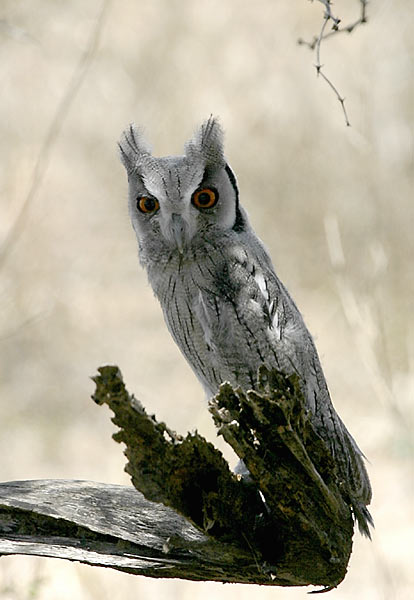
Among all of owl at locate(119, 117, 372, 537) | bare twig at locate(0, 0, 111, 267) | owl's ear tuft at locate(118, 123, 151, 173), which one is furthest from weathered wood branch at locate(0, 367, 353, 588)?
bare twig at locate(0, 0, 111, 267)

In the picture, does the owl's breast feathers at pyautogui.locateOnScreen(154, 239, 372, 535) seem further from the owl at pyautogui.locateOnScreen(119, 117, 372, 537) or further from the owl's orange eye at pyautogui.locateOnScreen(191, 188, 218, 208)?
the owl's orange eye at pyautogui.locateOnScreen(191, 188, 218, 208)

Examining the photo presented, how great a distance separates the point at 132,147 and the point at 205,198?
0.31 m

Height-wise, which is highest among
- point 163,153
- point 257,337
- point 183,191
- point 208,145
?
point 163,153

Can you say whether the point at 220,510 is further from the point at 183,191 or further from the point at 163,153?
A: the point at 163,153

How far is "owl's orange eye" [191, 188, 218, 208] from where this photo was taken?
7.25 feet

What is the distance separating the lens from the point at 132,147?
237cm

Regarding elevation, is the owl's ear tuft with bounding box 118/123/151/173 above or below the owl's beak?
above

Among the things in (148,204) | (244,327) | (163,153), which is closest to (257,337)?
(244,327)

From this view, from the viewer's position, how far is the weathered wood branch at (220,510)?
5.79ft

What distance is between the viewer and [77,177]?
288 inches

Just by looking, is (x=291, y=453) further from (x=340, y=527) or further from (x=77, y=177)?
(x=77, y=177)

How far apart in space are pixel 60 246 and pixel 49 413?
1.50 m

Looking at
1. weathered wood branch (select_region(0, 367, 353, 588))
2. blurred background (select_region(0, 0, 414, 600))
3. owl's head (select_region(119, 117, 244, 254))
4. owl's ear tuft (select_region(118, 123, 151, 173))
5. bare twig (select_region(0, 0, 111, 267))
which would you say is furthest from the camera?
blurred background (select_region(0, 0, 414, 600))

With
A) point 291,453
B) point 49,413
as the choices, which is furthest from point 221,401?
point 49,413
